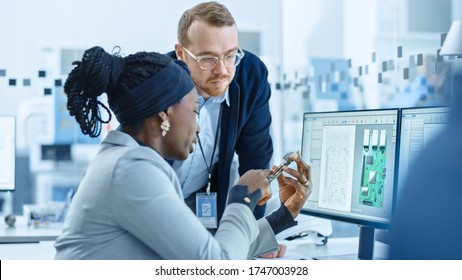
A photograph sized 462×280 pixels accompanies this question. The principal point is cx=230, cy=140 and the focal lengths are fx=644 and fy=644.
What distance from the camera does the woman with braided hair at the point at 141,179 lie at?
1.15 meters

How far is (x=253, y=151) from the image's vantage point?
2230 millimetres

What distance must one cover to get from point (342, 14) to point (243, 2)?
71cm

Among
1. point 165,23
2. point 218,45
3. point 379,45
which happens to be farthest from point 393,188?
point 165,23

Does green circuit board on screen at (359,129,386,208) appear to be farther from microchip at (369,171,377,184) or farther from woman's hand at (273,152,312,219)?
woman's hand at (273,152,312,219)

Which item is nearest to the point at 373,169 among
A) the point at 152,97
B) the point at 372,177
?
the point at 372,177

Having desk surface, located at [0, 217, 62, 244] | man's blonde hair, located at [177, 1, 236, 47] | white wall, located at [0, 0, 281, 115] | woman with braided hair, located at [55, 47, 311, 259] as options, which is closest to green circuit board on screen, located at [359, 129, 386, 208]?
woman with braided hair, located at [55, 47, 311, 259]

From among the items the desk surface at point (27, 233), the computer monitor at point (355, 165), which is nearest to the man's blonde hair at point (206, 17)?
the computer monitor at point (355, 165)

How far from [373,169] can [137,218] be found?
0.75 m

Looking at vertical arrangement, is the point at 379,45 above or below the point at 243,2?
below

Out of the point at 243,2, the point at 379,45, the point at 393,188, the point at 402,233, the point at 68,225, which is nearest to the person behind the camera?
the point at 402,233

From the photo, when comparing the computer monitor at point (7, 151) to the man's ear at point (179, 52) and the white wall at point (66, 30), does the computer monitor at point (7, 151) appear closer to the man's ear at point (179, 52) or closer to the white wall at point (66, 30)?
the white wall at point (66, 30)

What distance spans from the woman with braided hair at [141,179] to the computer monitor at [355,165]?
0.36 metres

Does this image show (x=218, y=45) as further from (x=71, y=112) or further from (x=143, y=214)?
(x=143, y=214)

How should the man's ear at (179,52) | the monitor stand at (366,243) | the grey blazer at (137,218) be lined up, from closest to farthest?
1. the grey blazer at (137,218)
2. the monitor stand at (366,243)
3. the man's ear at (179,52)
